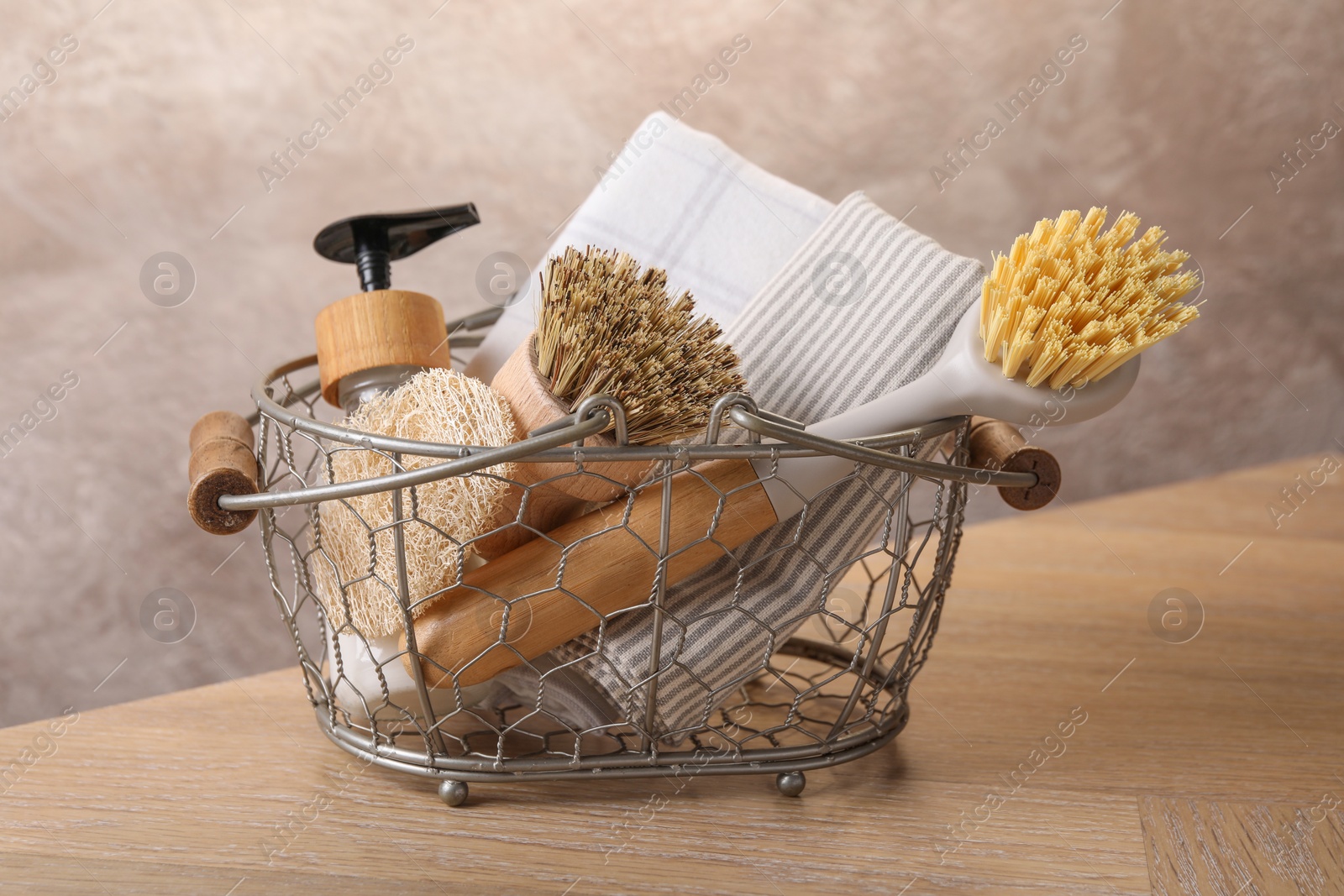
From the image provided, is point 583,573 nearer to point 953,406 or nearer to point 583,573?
point 583,573

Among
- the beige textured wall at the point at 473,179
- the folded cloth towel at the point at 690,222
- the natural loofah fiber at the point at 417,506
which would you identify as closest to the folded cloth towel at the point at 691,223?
the folded cloth towel at the point at 690,222

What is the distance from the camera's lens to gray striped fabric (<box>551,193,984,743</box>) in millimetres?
336

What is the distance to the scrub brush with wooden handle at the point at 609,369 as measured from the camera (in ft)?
0.98

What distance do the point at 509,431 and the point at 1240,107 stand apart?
0.79 meters

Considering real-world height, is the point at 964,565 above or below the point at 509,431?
below

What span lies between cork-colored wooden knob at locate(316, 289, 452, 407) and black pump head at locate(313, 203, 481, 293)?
25mm

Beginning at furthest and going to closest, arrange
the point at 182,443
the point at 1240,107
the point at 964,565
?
the point at 1240,107 → the point at 182,443 → the point at 964,565

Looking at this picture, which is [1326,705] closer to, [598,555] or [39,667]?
[598,555]

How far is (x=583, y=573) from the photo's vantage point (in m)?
0.32

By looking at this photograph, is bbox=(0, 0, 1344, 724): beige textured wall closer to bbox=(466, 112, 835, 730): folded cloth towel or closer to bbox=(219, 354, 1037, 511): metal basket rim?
bbox=(466, 112, 835, 730): folded cloth towel

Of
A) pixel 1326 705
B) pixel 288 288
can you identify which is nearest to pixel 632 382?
pixel 1326 705

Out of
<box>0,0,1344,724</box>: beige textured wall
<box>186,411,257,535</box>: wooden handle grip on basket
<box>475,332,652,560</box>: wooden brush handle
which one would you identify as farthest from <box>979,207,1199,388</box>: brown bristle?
<box>0,0,1344,724</box>: beige textured wall

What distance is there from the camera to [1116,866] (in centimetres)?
31

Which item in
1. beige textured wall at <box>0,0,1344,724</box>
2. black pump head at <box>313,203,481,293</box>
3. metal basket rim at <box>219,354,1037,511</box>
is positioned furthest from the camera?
beige textured wall at <box>0,0,1344,724</box>
